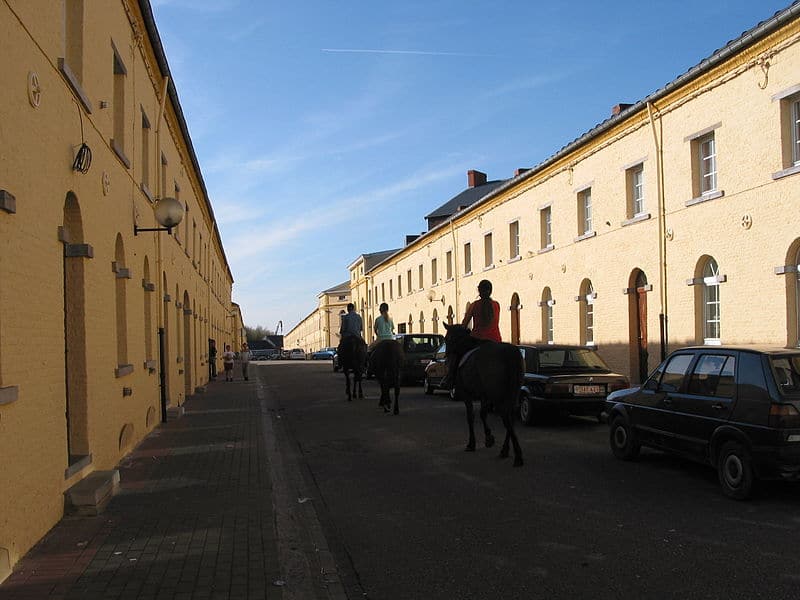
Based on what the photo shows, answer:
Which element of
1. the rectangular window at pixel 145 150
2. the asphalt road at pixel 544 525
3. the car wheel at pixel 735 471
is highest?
the rectangular window at pixel 145 150

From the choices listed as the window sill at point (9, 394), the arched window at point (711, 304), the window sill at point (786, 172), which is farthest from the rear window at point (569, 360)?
the window sill at point (9, 394)

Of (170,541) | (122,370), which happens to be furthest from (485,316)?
(170,541)

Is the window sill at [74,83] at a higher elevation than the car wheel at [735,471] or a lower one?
higher

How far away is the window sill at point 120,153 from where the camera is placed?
9680mm

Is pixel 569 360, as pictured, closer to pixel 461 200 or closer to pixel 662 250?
pixel 662 250

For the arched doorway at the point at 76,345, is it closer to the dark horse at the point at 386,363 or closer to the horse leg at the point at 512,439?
the horse leg at the point at 512,439

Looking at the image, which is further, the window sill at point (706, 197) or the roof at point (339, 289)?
the roof at point (339, 289)

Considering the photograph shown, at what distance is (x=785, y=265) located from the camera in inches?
596

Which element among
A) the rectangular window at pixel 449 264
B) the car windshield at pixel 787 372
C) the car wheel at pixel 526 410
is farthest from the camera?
the rectangular window at pixel 449 264

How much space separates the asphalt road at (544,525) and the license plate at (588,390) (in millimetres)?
1552

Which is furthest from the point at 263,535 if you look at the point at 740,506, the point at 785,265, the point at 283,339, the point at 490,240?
the point at 283,339

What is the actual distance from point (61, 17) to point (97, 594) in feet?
17.9

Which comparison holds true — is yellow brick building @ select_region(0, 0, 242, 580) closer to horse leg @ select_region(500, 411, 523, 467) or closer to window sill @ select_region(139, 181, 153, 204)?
window sill @ select_region(139, 181, 153, 204)

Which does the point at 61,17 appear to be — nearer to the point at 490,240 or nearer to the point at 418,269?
the point at 490,240
